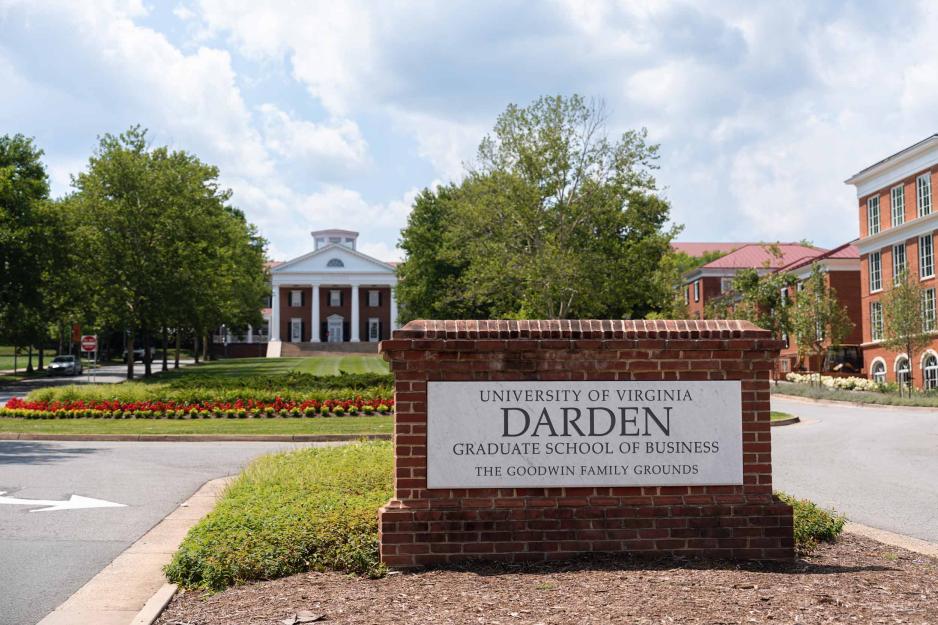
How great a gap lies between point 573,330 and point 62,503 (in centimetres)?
685

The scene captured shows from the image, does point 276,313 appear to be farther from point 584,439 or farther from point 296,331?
point 584,439

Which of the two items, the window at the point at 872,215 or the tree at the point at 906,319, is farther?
the window at the point at 872,215

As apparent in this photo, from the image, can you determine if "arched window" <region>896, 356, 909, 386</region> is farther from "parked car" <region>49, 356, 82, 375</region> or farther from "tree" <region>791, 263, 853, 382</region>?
"parked car" <region>49, 356, 82, 375</region>

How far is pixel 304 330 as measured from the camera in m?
99.3

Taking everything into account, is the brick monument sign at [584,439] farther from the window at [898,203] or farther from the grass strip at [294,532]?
the window at [898,203]

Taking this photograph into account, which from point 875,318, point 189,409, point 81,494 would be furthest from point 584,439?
point 875,318

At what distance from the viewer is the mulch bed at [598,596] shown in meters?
5.12

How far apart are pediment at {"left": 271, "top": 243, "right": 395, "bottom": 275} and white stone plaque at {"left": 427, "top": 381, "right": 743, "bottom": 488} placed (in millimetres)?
90678

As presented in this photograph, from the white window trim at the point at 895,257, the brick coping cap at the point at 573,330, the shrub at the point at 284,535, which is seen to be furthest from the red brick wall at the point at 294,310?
the brick coping cap at the point at 573,330

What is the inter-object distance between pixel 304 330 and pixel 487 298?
63017 millimetres

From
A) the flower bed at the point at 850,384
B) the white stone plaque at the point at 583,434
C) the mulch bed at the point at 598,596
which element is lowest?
the mulch bed at the point at 598,596

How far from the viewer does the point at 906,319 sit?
39531 millimetres

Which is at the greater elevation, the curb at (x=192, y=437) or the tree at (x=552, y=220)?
the tree at (x=552, y=220)

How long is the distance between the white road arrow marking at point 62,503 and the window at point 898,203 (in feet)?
151
